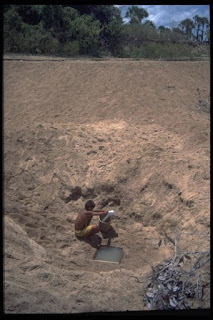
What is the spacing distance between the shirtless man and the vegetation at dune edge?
8630mm

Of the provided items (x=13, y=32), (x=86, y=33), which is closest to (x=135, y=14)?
(x=86, y=33)

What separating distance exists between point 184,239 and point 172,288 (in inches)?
52.0

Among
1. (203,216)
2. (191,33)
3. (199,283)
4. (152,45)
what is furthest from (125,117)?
(191,33)

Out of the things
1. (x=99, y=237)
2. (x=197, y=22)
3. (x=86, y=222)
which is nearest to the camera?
(x=86, y=222)

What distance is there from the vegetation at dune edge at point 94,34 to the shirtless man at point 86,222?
8.63m

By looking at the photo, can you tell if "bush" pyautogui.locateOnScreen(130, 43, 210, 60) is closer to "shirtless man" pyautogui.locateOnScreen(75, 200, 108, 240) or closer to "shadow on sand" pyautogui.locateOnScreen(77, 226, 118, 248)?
"shadow on sand" pyautogui.locateOnScreen(77, 226, 118, 248)

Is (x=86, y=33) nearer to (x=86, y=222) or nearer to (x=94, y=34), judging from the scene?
(x=94, y=34)

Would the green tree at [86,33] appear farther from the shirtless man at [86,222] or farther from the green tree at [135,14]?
the shirtless man at [86,222]

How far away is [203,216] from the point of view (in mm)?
5578

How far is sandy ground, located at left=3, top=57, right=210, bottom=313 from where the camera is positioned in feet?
14.5

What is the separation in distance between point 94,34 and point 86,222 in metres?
9.44

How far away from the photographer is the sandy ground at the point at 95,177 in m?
4.43

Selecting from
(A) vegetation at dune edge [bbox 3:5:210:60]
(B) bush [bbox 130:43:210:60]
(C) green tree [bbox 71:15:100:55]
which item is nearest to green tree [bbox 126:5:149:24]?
(A) vegetation at dune edge [bbox 3:5:210:60]

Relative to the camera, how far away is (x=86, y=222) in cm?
564
